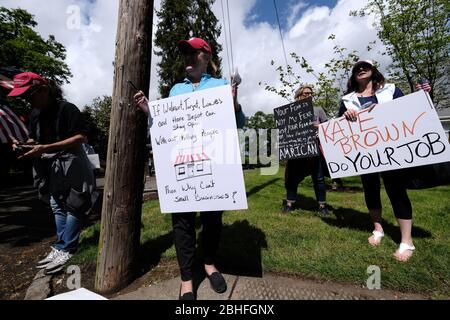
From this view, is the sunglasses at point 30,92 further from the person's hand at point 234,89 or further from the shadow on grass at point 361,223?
the shadow on grass at point 361,223

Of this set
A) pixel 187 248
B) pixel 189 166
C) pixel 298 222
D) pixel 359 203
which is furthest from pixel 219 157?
pixel 359 203

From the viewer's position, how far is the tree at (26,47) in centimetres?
1745

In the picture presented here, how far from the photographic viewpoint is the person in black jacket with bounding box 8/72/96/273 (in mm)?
2475

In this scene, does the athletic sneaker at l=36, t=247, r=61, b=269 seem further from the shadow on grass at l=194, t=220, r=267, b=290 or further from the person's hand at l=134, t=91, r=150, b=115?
the person's hand at l=134, t=91, r=150, b=115

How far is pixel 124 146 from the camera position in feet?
7.13

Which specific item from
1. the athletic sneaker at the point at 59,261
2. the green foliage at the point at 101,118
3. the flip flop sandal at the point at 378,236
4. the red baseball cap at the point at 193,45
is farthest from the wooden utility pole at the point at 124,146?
the green foliage at the point at 101,118

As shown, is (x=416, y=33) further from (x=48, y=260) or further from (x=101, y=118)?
(x=101, y=118)

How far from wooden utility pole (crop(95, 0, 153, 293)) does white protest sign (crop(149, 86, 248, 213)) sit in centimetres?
22

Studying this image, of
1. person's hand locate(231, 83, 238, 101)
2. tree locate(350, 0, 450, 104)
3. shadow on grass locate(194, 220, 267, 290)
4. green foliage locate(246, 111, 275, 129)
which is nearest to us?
person's hand locate(231, 83, 238, 101)

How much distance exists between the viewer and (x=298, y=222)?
368 cm

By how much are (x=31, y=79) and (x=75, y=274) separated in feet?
6.30

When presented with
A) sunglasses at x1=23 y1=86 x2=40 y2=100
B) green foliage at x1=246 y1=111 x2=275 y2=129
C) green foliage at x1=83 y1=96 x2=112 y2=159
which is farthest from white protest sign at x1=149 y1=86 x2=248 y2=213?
green foliage at x1=246 y1=111 x2=275 y2=129

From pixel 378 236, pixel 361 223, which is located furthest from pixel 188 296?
pixel 361 223

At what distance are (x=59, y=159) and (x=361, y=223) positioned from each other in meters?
3.77
